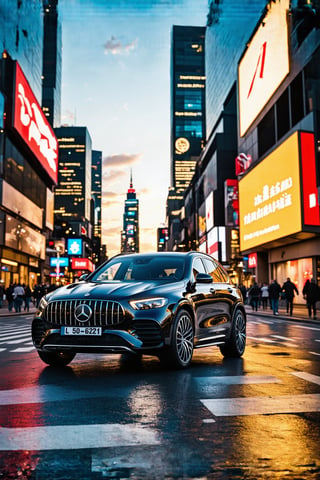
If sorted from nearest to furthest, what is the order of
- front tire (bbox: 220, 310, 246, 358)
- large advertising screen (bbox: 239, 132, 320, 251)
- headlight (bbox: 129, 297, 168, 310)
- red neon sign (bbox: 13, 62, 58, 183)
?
1. headlight (bbox: 129, 297, 168, 310)
2. front tire (bbox: 220, 310, 246, 358)
3. large advertising screen (bbox: 239, 132, 320, 251)
4. red neon sign (bbox: 13, 62, 58, 183)

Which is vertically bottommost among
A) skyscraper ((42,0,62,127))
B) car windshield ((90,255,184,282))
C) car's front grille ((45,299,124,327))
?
car's front grille ((45,299,124,327))

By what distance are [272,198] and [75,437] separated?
36.6m

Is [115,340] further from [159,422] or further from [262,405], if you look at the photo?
[159,422]

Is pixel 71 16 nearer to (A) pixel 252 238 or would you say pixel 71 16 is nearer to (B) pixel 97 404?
(B) pixel 97 404

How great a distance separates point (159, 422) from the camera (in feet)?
14.2

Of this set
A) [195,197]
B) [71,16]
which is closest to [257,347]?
[71,16]

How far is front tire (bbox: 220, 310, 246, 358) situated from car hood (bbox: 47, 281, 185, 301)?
70.3 inches

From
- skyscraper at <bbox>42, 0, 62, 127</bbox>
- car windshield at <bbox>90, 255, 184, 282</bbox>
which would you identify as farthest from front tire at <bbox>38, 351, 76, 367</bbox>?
skyscraper at <bbox>42, 0, 62, 127</bbox>

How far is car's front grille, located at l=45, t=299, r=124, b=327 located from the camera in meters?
6.90

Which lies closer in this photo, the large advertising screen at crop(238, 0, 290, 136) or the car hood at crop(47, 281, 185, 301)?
the car hood at crop(47, 281, 185, 301)

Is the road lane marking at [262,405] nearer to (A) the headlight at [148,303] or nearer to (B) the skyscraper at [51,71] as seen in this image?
(A) the headlight at [148,303]

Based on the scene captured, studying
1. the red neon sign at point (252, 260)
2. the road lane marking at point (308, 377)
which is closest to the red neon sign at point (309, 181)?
the red neon sign at point (252, 260)

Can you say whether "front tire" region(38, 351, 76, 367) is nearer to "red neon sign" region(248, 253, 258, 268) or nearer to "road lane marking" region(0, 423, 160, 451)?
"road lane marking" region(0, 423, 160, 451)

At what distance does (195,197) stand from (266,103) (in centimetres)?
6077
